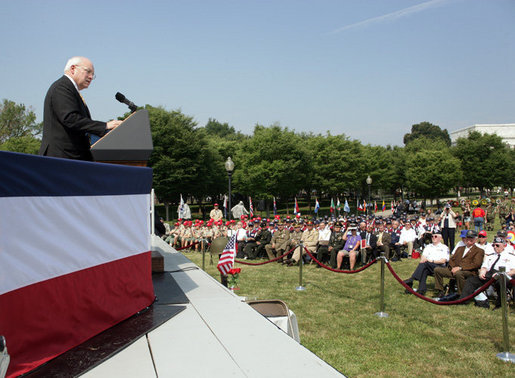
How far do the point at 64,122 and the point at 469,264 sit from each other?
7.94 metres

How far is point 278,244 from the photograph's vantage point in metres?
14.8

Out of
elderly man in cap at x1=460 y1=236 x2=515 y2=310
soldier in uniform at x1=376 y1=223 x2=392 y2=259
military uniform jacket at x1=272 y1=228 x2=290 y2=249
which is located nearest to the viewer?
elderly man in cap at x1=460 y1=236 x2=515 y2=310

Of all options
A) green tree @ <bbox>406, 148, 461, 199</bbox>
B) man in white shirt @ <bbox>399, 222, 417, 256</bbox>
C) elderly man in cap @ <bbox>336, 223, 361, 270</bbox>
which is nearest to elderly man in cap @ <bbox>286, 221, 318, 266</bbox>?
elderly man in cap @ <bbox>336, 223, 361, 270</bbox>

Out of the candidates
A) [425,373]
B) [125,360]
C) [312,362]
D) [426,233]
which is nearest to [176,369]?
[125,360]

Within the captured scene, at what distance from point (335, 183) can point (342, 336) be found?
41.0 m

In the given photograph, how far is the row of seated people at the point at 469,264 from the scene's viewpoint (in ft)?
24.6

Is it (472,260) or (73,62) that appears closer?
(73,62)

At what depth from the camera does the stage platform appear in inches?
69.9

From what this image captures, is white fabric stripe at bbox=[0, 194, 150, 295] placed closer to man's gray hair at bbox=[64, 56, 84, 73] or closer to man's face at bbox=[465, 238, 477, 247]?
man's gray hair at bbox=[64, 56, 84, 73]

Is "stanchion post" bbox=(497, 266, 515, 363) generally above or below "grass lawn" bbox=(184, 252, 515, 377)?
above

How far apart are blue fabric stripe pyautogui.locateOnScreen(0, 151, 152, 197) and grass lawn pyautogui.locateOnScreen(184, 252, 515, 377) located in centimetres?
360

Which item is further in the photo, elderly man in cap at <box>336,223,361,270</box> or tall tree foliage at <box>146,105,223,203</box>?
tall tree foliage at <box>146,105,223,203</box>

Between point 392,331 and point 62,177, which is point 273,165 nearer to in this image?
point 392,331

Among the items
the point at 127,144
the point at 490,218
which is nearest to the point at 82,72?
the point at 127,144
